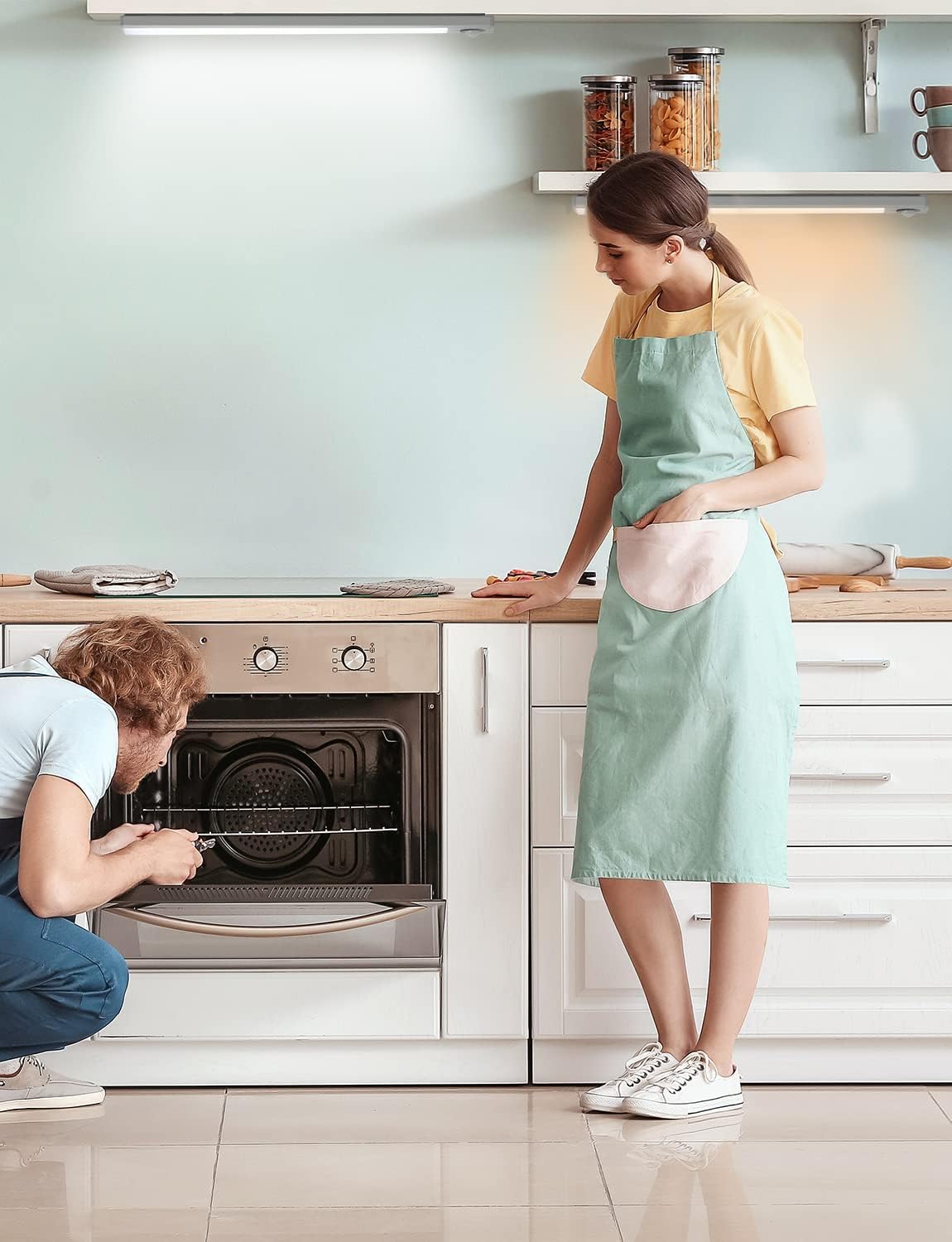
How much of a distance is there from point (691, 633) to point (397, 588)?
504 mm

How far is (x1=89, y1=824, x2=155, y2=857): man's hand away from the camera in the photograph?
84.0 inches

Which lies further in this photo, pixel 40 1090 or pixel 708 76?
pixel 708 76

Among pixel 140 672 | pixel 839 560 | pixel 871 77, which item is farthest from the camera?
pixel 871 77

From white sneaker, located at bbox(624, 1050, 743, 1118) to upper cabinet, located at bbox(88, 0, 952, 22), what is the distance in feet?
6.04

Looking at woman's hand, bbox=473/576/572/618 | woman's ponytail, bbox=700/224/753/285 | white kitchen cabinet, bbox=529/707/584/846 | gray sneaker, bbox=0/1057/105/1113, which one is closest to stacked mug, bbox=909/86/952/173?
woman's ponytail, bbox=700/224/753/285

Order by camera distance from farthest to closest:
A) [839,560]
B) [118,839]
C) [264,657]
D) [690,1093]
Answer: [839,560], [264,657], [690,1093], [118,839]

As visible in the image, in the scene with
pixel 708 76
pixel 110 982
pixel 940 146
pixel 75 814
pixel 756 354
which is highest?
pixel 708 76

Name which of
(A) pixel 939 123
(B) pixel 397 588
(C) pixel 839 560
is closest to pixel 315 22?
(B) pixel 397 588

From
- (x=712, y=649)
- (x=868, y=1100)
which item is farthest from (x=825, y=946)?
(x=712, y=649)

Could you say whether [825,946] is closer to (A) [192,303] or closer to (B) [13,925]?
(B) [13,925]

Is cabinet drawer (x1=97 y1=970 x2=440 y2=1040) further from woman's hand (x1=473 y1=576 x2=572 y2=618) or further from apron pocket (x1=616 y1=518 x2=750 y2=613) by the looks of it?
apron pocket (x1=616 y1=518 x2=750 y2=613)

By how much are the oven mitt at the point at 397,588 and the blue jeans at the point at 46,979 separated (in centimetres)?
70

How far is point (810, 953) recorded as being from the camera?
2432 mm

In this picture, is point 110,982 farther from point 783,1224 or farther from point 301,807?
point 783,1224
